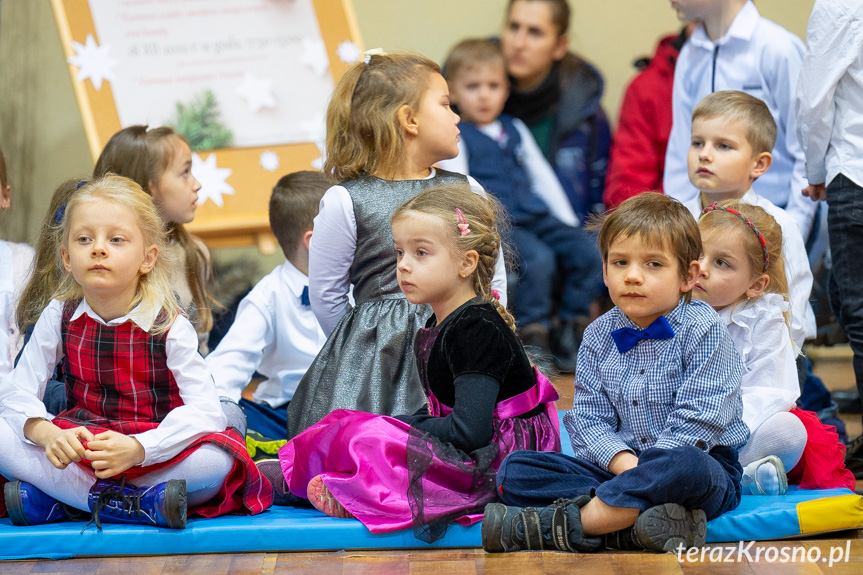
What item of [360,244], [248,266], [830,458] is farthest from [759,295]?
[248,266]

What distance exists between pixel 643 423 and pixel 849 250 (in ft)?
3.41

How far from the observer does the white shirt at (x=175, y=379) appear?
2225 mm

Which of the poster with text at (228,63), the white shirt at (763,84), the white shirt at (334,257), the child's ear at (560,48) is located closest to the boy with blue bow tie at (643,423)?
the white shirt at (334,257)

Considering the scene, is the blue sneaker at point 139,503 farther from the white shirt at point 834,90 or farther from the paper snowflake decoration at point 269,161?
the paper snowflake decoration at point 269,161

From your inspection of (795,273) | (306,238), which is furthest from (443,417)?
(795,273)

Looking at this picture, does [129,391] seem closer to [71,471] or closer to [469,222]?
[71,471]

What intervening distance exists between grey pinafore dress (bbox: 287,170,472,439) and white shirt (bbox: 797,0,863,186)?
1044 mm

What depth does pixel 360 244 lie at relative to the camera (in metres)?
2.65

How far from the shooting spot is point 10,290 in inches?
112

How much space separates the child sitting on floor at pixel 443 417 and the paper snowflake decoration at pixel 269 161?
2048mm

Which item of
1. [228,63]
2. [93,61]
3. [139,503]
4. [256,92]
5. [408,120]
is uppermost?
[93,61]

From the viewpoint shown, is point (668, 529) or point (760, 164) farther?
point (760, 164)

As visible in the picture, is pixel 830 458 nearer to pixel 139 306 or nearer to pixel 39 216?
pixel 139 306

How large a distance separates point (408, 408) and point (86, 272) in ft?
2.66
